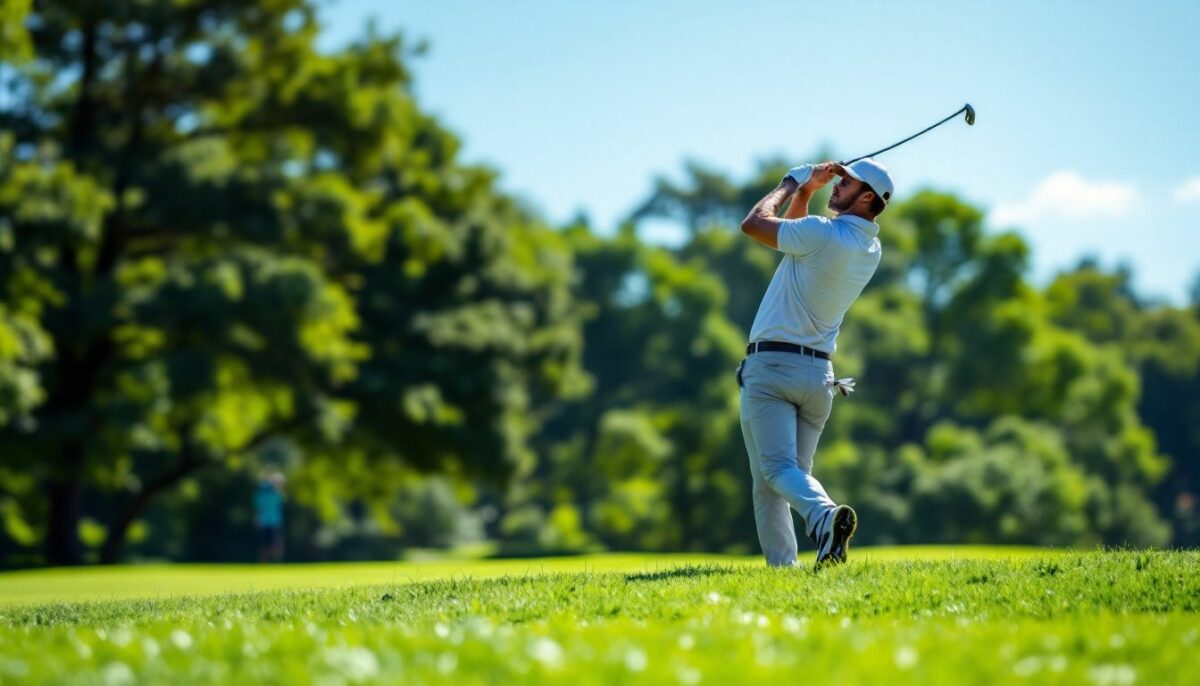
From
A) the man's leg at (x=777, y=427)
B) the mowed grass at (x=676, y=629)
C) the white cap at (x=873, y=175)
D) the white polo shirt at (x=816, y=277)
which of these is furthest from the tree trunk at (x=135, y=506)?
the white cap at (x=873, y=175)

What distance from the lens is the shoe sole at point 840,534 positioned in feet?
25.4

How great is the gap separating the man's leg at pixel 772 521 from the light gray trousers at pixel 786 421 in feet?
0.04

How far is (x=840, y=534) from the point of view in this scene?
7793mm

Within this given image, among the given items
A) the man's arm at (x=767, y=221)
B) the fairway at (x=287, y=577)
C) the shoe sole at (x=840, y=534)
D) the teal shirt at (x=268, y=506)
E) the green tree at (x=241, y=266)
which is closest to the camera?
the shoe sole at (x=840, y=534)

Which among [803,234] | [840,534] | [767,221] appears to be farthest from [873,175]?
[840,534]

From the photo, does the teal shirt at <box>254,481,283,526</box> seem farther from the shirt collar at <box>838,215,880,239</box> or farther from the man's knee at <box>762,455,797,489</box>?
the shirt collar at <box>838,215,880,239</box>

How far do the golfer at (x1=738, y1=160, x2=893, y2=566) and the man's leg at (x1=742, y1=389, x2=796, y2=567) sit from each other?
0.15 feet

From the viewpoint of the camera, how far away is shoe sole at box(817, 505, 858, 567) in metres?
7.75

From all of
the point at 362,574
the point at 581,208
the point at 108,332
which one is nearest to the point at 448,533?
the point at 581,208

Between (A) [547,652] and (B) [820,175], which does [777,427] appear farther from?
(A) [547,652]

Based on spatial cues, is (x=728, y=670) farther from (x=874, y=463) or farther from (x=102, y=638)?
(x=874, y=463)

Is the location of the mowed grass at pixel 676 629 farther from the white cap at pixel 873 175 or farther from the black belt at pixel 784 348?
the white cap at pixel 873 175

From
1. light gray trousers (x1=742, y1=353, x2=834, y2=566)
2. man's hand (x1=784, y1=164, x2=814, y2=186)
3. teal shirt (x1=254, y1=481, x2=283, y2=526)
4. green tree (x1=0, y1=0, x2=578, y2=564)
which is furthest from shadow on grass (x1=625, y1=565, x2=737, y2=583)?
teal shirt (x1=254, y1=481, x2=283, y2=526)

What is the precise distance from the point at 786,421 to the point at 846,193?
57.1 inches
